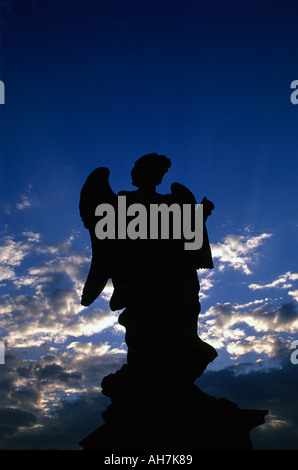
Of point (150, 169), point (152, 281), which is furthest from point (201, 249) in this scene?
point (150, 169)

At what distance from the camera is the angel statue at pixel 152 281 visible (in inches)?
191

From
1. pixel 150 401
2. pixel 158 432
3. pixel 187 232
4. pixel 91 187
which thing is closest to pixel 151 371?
pixel 150 401

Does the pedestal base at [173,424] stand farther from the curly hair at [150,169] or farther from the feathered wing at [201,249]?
the curly hair at [150,169]

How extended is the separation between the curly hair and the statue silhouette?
0.05 ft

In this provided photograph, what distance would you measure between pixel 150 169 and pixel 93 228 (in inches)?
55.0

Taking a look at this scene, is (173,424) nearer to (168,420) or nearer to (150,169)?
(168,420)

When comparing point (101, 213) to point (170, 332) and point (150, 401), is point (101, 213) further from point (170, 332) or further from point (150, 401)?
point (150, 401)

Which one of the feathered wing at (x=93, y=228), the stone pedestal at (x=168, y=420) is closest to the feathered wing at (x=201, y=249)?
the feathered wing at (x=93, y=228)

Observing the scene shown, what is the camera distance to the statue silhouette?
14.4 feet

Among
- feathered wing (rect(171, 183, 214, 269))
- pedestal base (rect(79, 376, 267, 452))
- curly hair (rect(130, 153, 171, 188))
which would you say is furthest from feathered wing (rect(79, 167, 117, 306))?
pedestal base (rect(79, 376, 267, 452))

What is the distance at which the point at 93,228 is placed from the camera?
19.4 ft

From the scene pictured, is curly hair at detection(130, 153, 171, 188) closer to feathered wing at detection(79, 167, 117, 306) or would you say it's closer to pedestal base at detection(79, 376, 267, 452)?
feathered wing at detection(79, 167, 117, 306)

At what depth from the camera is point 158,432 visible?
14.1 feet
